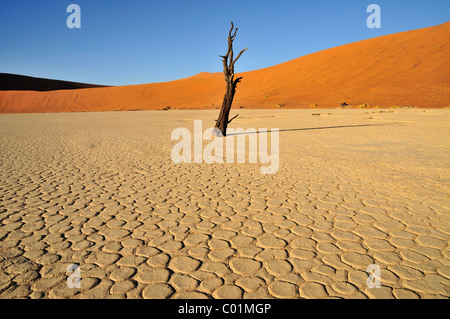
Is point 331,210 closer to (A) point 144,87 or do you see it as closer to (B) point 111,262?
(B) point 111,262

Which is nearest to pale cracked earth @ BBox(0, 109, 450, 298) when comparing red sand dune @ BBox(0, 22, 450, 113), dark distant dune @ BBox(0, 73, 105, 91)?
red sand dune @ BBox(0, 22, 450, 113)

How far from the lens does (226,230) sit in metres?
3.35

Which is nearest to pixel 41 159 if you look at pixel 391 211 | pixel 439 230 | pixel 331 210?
pixel 331 210

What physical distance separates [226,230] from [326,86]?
1462 inches

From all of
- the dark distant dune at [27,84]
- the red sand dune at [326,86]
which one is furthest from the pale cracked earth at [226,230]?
the dark distant dune at [27,84]

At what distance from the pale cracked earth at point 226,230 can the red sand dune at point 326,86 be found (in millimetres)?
26267

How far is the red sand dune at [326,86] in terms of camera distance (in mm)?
30188

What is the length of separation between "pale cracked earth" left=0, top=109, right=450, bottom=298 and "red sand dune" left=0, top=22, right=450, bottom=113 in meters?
26.3

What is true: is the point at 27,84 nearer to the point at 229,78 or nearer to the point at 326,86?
the point at 326,86

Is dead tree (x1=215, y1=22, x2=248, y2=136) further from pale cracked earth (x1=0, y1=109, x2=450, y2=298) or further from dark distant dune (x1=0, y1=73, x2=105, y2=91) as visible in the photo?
dark distant dune (x1=0, y1=73, x2=105, y2=91)

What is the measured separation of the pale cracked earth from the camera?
2.37 m

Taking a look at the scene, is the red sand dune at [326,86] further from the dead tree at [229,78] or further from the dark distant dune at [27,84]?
the dark distant dune at [27,84]
